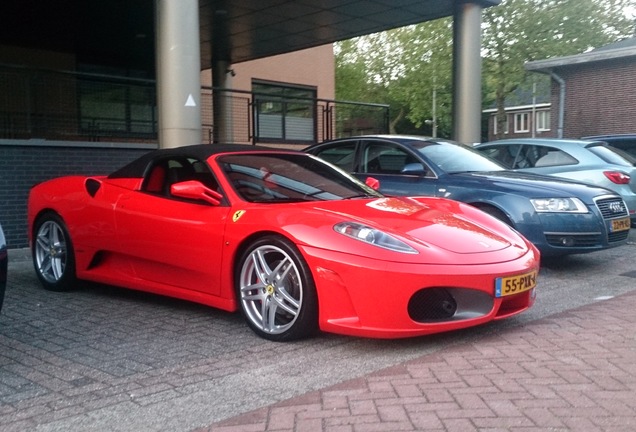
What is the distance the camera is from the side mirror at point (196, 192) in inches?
193

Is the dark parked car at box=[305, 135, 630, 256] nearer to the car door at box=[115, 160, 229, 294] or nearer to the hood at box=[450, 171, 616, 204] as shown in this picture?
the hood at box=[450, 171, 616, 204]

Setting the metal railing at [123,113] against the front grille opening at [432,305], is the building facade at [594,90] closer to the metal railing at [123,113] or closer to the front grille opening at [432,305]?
the metal railing at [123,113]

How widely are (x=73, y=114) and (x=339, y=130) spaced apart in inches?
254

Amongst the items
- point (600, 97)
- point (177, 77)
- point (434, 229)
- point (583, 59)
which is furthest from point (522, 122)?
point (434, 229)

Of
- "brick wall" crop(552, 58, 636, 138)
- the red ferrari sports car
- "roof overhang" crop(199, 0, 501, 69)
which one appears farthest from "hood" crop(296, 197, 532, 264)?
"brick wall" crop(552, 58, 636, 138)

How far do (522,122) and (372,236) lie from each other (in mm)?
51062

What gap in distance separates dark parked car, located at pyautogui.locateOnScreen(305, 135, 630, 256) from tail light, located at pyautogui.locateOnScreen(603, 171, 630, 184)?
64.5 inches

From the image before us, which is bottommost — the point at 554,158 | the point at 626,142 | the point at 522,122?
the point at 554,158

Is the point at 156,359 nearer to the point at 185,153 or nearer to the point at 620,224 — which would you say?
the point at 185,153

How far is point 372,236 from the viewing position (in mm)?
4262

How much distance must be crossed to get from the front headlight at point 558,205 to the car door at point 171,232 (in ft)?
10.8

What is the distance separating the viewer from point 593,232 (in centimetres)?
672

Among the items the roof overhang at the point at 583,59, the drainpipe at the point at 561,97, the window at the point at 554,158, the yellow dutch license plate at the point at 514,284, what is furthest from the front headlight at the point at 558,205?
the drainpipe at the point at 561,97

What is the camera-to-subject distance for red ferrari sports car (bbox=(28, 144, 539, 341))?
13.6 feet
